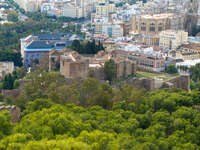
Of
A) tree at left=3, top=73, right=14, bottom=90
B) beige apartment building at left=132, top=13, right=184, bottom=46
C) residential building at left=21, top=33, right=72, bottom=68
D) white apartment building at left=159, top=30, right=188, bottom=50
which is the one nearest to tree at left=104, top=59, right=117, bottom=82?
tree at left=3, top=73, right=14, bottom=90

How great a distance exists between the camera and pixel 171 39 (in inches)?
1585

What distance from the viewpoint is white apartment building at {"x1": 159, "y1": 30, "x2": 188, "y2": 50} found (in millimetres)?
39938

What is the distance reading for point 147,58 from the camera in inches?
1267

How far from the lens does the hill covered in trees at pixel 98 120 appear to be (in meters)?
11.7

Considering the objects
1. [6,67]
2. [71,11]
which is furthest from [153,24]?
[6,67]

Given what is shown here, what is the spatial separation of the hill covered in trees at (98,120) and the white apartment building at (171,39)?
62.8 ft

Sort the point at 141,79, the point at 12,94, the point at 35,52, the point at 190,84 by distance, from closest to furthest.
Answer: the point at 12,94
the point at 141,79
the point at 190,84
the point at 35,52

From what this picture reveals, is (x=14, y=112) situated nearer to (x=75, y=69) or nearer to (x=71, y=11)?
Answer: (x=75, y=69)

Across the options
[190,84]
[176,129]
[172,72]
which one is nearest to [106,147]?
[176,129]

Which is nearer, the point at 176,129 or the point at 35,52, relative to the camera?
the point at 176,129

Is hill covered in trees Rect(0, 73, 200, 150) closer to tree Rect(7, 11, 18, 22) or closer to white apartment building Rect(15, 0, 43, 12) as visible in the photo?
tree Rect(7, 11, 18, 22)

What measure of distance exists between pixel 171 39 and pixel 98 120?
26.8m

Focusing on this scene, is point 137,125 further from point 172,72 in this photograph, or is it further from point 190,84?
point 172,72

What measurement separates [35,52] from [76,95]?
1707 centimetres
